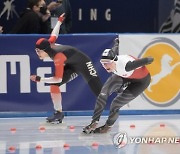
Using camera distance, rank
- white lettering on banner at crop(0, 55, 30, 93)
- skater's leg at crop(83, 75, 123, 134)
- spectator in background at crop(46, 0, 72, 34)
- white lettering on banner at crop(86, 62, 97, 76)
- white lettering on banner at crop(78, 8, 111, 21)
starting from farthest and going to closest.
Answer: white lettering on banner at crop(78, 8, 111, 21)
spectator in background at crop(46, 0, 72, 34)
white lettering on banner at crop(0, 55, 30, 93)
white lettering on banner at crop(86, 62, 97, 76)
skater's leg at crop(83, 75, 123, 134)

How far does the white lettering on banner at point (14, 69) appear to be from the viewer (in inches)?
379

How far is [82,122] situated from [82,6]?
4.10 m

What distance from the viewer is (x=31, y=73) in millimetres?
9680

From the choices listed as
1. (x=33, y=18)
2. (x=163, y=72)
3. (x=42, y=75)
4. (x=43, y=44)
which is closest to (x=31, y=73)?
(x=42, y=75)

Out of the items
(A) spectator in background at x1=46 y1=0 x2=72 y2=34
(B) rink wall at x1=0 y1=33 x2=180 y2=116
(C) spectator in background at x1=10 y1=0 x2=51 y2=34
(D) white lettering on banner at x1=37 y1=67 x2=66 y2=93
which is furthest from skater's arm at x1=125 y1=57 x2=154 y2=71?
(A) spectator in background at x1=46 y1=0 x2=72 y2=34

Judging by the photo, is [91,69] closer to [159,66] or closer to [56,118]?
[56,118]

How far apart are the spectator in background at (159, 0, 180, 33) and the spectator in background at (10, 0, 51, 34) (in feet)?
11.4

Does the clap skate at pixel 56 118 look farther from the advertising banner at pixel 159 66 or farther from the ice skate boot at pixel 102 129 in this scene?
the advertising banner at pixel 159 66

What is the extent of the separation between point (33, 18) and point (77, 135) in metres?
2.45

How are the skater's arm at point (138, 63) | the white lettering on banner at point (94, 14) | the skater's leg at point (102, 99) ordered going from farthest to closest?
the white lettering on banner at point (94, 14)
the skater's leg at point (102, 99)
the skater's arm at point (138, 63)

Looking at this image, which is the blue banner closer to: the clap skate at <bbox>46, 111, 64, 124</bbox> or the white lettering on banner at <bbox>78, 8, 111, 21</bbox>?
the clap skate at <bbox>46, 111, 64, 124</bbox>

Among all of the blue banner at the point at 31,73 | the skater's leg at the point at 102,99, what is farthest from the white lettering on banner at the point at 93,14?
the skater's leg at the point at 102,99

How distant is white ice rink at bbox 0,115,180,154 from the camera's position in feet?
24.5

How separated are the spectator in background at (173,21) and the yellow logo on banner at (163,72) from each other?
2768 mm
